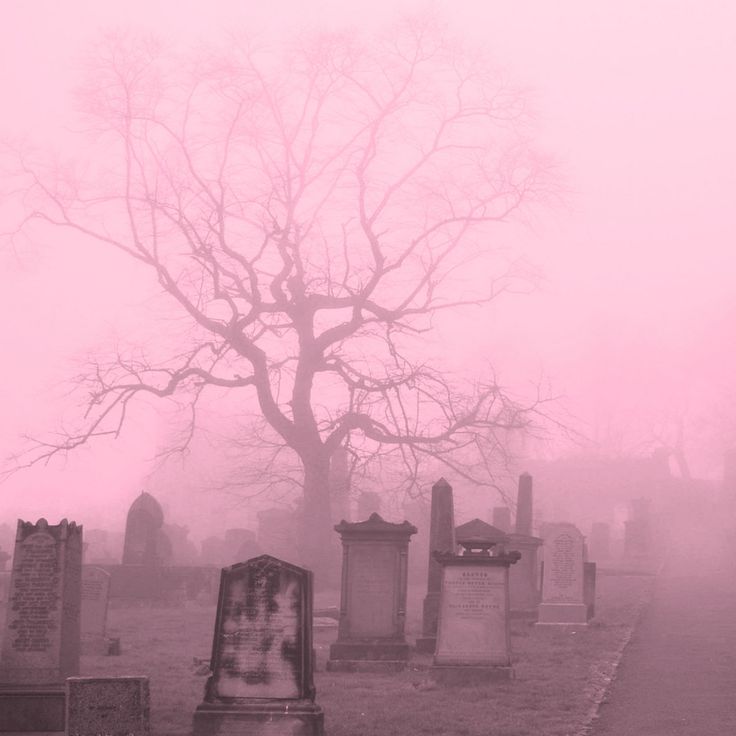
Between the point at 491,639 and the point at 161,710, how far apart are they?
3881 millimetres

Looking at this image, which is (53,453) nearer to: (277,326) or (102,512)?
(277,326)

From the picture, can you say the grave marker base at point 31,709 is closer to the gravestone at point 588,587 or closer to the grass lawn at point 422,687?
the grass lawn at point 422,687

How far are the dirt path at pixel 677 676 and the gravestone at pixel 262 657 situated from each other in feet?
8.11

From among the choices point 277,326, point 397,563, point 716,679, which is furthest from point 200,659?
point 277,326

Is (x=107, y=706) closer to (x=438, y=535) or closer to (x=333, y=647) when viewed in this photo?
(x=333, y=647)

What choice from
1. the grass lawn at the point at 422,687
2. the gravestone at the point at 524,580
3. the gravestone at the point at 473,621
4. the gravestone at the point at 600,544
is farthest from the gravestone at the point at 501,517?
the gravestone at the point at 473,621

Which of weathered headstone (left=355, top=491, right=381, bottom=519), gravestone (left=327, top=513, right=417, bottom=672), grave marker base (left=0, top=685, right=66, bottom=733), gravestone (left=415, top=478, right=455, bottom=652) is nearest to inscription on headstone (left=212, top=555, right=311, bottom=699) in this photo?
grave marker base (left=0, top=685, right=66, bottom=733)

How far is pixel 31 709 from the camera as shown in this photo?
996 centimetres

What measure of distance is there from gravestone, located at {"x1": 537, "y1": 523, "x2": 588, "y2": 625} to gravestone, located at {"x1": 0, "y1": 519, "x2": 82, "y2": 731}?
9.98 meters

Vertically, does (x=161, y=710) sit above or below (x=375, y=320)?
below

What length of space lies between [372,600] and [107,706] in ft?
21.6

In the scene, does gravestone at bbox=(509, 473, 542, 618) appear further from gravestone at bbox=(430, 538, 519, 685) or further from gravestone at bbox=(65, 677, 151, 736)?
gravestone at bbox=(65, 677, 151, 736)

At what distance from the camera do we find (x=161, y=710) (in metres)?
10.6

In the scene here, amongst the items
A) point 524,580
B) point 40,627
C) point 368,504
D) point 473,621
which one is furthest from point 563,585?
point 368,504
